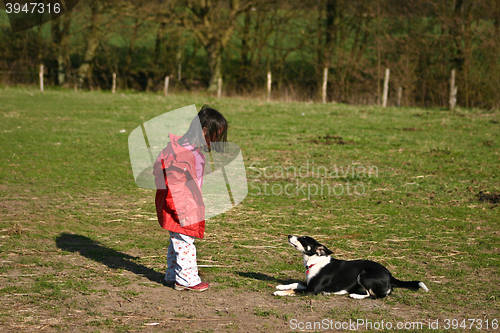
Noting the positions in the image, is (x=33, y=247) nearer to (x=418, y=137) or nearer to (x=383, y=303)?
(x=383, y=303)

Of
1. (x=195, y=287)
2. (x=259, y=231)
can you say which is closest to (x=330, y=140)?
(x=259, y=231)

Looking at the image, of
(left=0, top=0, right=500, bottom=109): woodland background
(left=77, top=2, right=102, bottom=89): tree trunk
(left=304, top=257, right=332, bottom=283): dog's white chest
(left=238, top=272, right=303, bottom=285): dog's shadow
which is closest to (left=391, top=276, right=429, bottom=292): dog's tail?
(left=304, top=257, right=332, bottom=283): dog's white chest

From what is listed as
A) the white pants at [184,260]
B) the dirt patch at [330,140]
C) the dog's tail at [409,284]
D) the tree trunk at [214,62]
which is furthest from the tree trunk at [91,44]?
the dog's tail at [409,284]

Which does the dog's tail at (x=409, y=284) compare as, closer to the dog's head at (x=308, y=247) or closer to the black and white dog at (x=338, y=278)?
the black and white dog at (x=338, y=278)

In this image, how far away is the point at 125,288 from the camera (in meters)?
4.69

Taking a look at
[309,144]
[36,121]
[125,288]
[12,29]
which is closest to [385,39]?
[309,144]

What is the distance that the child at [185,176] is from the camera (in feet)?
14.3

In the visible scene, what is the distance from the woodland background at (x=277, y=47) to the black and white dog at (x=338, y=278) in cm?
2227

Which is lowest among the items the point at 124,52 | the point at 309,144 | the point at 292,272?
the point at 292,272

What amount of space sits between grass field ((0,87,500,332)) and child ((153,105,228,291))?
68cm

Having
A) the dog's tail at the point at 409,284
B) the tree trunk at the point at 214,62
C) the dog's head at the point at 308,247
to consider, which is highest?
the tree trunk at the point at 214,62

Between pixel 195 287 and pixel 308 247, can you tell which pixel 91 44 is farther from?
pixel 308 247

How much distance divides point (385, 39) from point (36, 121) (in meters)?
23.3

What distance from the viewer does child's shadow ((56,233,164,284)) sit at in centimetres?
515
